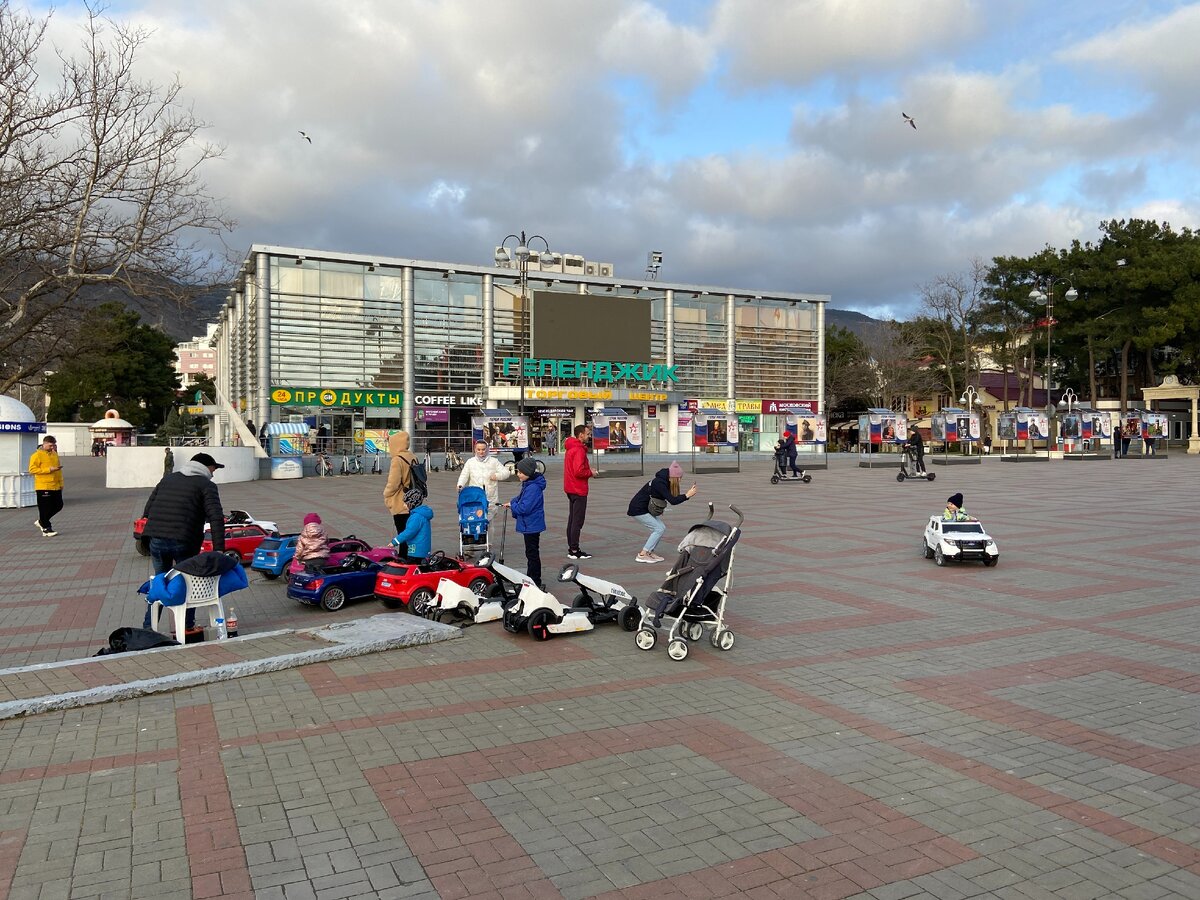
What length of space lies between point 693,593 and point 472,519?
4800 mm

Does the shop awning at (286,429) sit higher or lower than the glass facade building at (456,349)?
lower

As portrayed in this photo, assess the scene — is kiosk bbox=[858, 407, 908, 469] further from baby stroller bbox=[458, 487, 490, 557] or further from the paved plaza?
baby stroller bbox=[458, 487, 490, 557]

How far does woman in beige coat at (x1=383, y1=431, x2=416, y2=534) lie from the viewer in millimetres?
10453

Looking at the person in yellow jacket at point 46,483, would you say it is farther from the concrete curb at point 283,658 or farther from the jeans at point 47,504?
the concrete curb at point 283,658

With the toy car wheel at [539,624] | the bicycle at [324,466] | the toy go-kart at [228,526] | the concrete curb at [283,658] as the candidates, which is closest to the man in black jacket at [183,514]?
the concrete curb at [283,658]

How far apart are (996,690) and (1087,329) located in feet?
203

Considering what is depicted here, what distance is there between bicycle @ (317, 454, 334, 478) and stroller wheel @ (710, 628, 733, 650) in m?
29.2

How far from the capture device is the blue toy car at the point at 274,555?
34.9 ft

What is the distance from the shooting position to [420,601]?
344 inches

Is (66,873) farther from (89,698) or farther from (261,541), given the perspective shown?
(261,541)

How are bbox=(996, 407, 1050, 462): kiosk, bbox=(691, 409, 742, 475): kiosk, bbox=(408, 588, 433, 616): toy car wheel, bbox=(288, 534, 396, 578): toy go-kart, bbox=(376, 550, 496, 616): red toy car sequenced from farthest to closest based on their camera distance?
bbox=(996, 407, 1050, 462): kiosk, bbox=(691, 409, 742, 475): kiosk, bbox=(288, 534, 396, 578): toy go-kart, bbox=(376, 550, 496, 616): red toy car, bbox=(408, 588, 433, 616): toy car wheel

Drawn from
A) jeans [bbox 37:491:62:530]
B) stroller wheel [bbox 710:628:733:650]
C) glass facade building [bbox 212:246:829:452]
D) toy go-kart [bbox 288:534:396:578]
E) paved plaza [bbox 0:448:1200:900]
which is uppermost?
glass facade building [bbox 212:246:829:452]

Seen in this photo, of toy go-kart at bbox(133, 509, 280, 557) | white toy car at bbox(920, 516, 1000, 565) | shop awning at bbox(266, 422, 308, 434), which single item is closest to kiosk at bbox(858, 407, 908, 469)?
shop awning at bbox(266, 422, 308, 434)

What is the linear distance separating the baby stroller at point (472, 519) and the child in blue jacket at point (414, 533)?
2.73 ft
